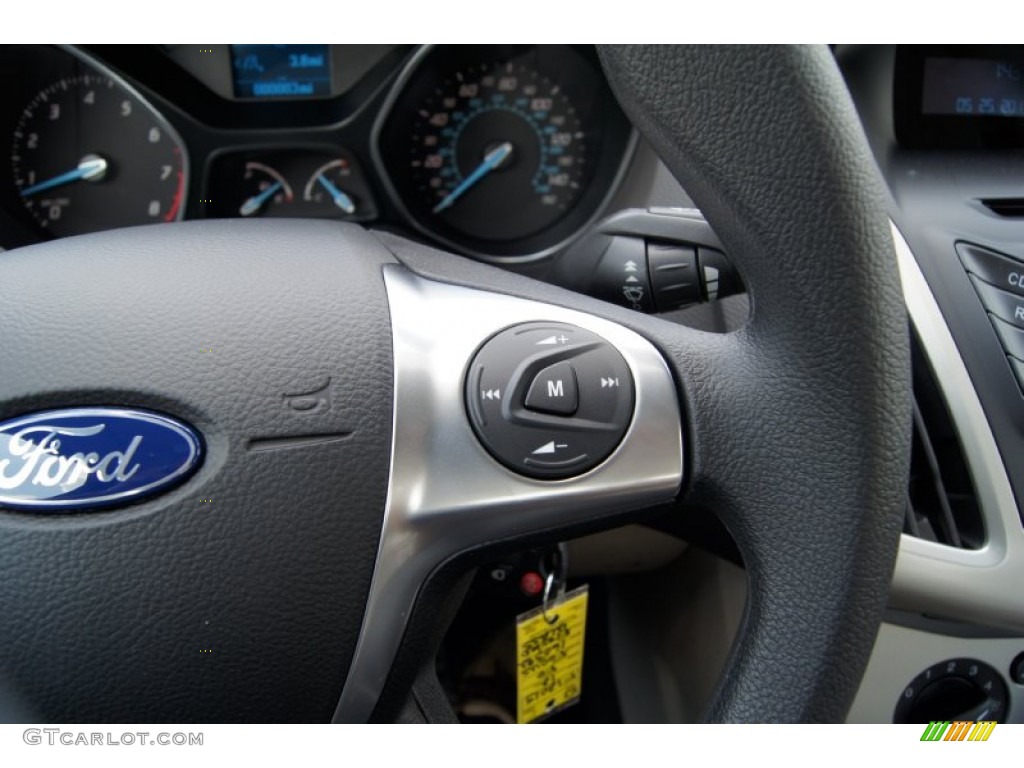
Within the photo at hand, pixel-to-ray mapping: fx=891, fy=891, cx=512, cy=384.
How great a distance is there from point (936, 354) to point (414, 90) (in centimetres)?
79

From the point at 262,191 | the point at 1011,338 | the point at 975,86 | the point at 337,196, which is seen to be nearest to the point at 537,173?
the point at 337,196

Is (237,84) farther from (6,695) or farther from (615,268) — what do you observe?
(6,695)

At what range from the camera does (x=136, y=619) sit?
50 centimetres

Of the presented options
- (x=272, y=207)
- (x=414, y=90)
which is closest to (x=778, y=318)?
(x=414, y=90)

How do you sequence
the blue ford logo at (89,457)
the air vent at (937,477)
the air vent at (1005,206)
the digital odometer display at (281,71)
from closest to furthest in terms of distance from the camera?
the blue ford logo at (89,457) → the air vent at (937,477) → the air vent at (1005,206) → the digital odometer display at (281,71)

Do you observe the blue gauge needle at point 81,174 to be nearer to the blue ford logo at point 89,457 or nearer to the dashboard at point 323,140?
the dashboard at point 323,140

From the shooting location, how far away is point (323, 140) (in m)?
1.29

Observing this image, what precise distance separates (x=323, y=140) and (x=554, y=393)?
34.9 inches

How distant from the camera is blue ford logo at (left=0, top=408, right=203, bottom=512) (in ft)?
1.62

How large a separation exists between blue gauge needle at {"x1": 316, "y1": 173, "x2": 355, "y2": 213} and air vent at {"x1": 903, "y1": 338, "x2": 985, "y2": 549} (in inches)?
32.2

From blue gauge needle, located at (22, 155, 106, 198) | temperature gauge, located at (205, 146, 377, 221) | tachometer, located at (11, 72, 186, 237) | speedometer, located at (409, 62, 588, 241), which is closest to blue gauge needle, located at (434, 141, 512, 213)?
speedometer, located at (409, 62, 588, 241)

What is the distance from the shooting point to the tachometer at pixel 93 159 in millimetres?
1261

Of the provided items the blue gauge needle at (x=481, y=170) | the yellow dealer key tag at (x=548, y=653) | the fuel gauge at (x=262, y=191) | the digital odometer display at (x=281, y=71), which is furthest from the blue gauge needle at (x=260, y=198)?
the yellow dealer key tag at (x=548, y=653)

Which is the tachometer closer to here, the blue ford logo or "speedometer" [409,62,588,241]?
"speedometer" [409,62,588,241]
